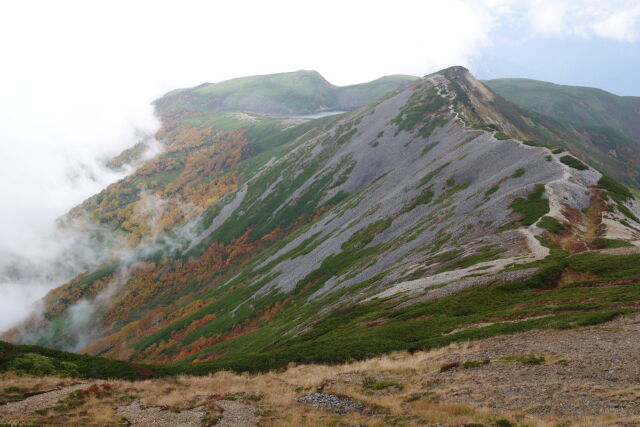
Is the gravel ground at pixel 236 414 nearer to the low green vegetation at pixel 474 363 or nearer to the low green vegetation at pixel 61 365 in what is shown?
the low green vegetation at pixel 61 365

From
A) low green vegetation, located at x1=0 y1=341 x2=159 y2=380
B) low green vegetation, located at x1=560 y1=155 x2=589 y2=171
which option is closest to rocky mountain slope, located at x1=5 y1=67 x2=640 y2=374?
low green vegetation, located at x1=560 y1=155 x2=589 y2=171

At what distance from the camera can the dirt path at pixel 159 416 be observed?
74.4 ft

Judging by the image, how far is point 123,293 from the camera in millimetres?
182375

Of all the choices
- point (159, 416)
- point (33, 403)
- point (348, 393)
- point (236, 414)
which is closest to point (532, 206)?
point (348, 393)

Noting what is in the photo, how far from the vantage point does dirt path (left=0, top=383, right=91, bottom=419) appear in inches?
907

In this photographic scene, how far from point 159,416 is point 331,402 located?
11.8 metres

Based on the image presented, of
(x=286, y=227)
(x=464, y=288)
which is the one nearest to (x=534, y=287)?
(x=464, y=288)

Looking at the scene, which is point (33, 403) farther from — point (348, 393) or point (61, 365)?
point (348, 393)

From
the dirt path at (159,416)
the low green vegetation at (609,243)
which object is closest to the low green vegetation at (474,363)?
the dirt path at (159,416)

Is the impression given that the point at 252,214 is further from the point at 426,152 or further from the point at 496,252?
the point at 496,252

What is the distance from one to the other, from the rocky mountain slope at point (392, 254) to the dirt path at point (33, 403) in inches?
556

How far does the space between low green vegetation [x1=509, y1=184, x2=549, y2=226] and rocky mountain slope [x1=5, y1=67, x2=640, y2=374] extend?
10.7 inches

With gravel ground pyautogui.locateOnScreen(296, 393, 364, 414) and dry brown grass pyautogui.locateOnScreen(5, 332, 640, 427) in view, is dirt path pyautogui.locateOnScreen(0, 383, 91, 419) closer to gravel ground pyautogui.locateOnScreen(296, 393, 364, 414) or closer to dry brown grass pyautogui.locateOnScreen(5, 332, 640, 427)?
dry brown grass pyautogui.locateOnScreen(5, 332, 640, 427)

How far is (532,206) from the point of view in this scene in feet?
181
